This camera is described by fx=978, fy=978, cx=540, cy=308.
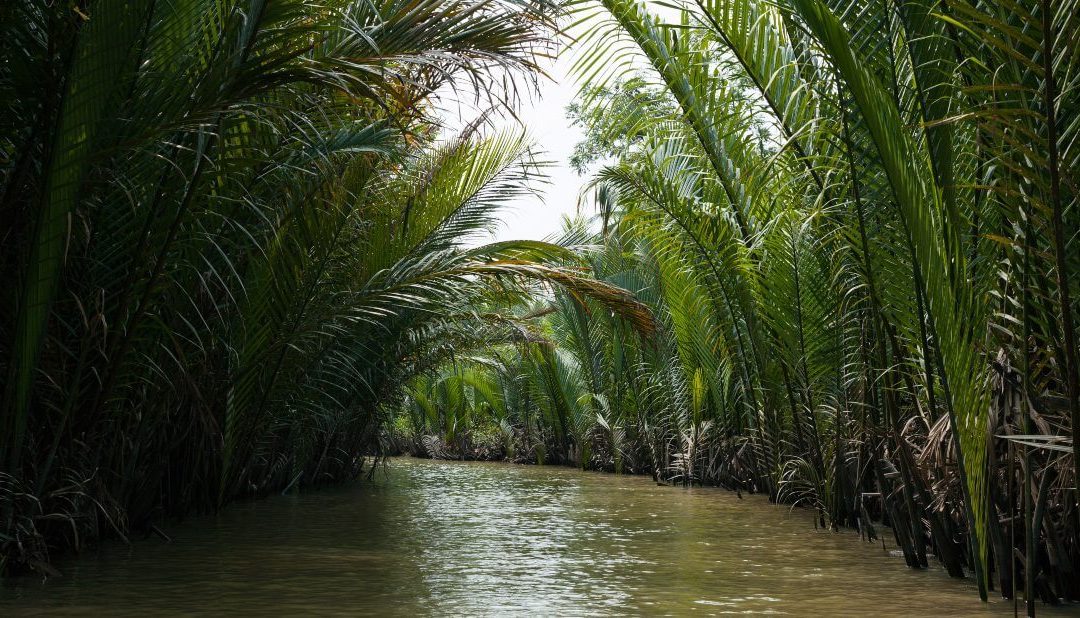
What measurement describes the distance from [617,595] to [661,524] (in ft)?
10.0

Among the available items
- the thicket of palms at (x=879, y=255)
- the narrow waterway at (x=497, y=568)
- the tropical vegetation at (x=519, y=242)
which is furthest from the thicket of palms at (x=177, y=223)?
the thicket of palms at (x=879, y=255)

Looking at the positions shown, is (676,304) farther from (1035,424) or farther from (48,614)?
(48,614)

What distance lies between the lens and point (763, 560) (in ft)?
17.9

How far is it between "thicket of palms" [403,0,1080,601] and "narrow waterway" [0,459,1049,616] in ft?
1.56

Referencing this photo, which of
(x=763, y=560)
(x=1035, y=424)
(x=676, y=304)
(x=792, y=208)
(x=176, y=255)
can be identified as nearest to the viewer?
(x=1035, y=424)

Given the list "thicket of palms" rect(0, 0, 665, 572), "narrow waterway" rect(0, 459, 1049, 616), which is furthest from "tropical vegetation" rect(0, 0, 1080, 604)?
"narrow waterway" rect(0, 459, 1049, 616)

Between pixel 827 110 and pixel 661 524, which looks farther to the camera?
pixel 661 524

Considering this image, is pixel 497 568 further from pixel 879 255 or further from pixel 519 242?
pixel 519 242

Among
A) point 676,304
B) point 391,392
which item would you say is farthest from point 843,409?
point 391,392

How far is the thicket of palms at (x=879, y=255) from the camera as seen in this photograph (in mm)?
3340

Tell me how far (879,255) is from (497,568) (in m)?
2.50

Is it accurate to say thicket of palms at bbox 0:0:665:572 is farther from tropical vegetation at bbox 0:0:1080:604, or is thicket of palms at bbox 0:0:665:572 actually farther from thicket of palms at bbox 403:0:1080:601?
thicket of palms at bbox 403:0:1080:601

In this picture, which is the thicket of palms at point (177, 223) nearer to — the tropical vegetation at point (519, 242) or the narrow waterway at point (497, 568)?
the tropical vegetation at point (519, 242)

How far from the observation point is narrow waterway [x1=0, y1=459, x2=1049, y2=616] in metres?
4.08
